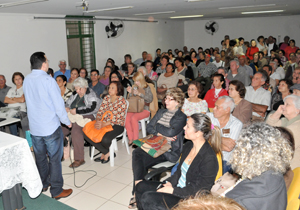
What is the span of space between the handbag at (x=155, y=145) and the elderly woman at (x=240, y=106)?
1.12m

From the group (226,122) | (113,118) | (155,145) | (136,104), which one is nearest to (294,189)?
(226,122)

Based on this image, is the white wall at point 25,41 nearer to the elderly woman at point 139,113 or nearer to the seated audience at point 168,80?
the seated audience at point 168,80

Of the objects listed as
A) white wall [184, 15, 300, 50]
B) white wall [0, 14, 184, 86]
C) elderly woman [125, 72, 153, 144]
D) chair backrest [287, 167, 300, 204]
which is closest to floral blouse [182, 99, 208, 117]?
elderly woman [125, 72, 153, 144]

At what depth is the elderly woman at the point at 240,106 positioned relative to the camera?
11.2 ft

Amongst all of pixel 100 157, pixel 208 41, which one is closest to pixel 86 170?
pixel 100 157

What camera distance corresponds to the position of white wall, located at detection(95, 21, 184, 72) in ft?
29.2

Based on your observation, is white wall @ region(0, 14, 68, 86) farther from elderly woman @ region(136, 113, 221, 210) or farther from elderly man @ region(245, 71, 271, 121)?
elderly woman @ region(136, 113, 221, 210)

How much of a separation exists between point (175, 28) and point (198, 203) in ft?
45.4

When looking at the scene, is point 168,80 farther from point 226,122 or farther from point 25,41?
point 25,41

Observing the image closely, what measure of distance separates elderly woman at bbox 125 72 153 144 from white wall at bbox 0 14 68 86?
363 centimetres

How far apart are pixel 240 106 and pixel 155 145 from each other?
139 centimetres

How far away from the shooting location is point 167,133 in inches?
118

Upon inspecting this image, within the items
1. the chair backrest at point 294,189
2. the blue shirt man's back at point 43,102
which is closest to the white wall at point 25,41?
the blue shirt man's back at point 43,102

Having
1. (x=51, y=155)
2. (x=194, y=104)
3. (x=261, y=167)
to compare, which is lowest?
(x=51, y=155)
